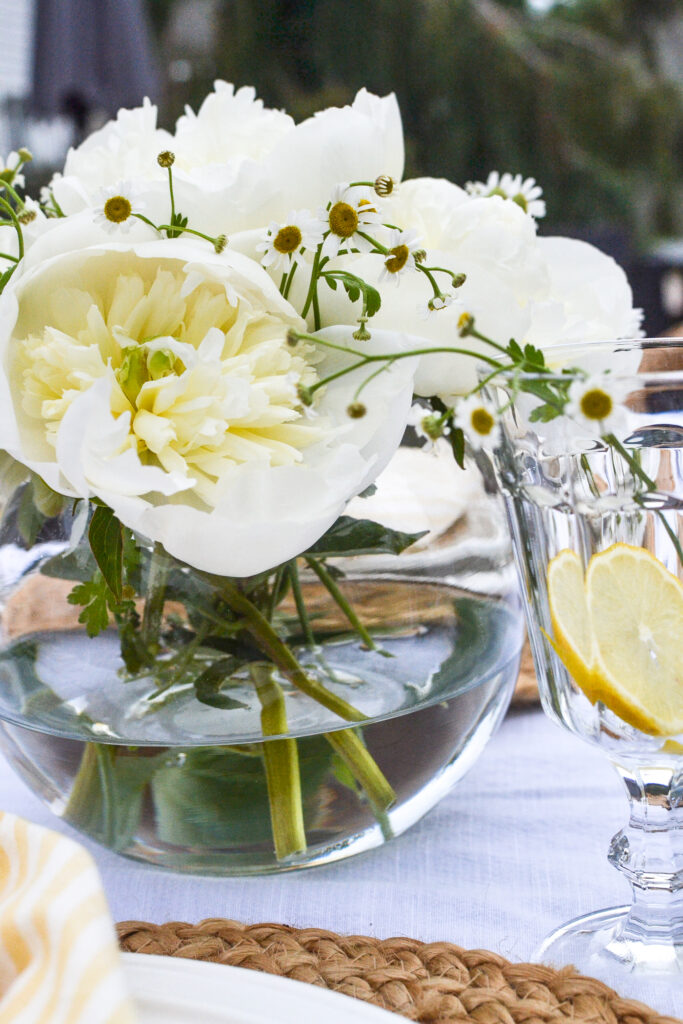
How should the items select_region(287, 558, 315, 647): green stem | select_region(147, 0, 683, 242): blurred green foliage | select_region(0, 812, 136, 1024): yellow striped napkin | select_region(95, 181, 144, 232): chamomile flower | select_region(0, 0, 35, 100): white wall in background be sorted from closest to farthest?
select_region(0, 812, 136, 1024): yellow striped napkin, select_region(95, 181, 144, 232): chamomile flower, select_region(287, 558, 315, 647): green stem, select_region(0, 0, 35, 100): white wall in background, select_region(147, 0, 683, 242): blurred green foliage

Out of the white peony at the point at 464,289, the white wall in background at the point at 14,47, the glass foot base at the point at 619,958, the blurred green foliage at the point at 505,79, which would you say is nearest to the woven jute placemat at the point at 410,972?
the glass foot base at the point at 619,958

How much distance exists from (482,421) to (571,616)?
0.32 feet

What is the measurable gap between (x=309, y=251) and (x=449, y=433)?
0.38 feet

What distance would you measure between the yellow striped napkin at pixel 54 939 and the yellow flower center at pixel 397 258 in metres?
0.23

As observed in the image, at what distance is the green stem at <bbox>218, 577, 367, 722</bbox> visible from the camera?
1.51ft

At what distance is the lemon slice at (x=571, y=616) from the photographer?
39cm

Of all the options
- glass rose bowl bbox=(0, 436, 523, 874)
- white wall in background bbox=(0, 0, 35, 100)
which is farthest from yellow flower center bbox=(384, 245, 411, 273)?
white wall in background bbox=(0, 0, 35, 100)

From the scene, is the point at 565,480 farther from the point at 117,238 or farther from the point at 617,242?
the point at 617,242

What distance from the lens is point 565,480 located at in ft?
1.28

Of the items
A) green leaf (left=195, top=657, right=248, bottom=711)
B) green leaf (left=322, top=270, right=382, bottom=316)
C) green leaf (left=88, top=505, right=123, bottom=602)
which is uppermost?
green leaf (left=322, top=270, right=382, bottom=316)

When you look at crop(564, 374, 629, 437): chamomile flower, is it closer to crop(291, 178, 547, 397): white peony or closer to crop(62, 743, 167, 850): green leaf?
crop(291, 178, 547, 397): white peony

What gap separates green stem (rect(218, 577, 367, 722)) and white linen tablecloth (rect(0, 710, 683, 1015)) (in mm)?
88

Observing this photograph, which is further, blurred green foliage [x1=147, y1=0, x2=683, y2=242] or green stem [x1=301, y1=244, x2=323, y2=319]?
blurred green foliage [x1=147, y1=0, x2=683, y2=242]

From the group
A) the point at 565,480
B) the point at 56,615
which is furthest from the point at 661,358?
the point at 56,615
